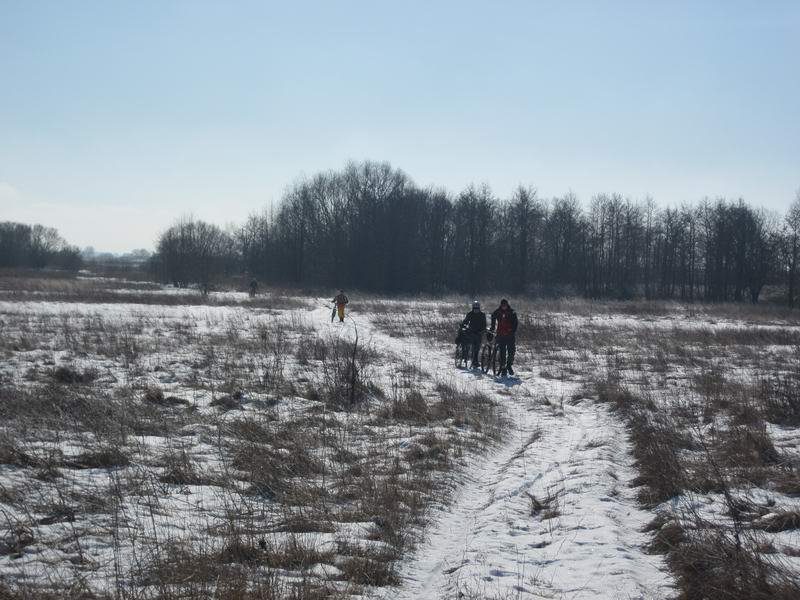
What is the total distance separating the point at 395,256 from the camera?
70.8 m

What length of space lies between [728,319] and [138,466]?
36.6 metres

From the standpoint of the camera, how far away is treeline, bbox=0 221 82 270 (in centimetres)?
10059

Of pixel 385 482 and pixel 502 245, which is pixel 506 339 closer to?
pixel 385 482

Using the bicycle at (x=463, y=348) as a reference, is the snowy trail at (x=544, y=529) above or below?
below

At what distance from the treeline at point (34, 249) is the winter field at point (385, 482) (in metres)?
101

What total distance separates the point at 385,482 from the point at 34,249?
115674 millimetres

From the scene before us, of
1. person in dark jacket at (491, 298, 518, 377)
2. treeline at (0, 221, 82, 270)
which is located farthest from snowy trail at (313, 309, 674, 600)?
treeline at (0, 221, 82, 270)

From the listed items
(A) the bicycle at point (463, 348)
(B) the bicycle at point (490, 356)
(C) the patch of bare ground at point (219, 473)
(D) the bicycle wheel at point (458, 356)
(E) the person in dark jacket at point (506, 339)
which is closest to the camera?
(C) the patch of bare ground at point (219, 473)

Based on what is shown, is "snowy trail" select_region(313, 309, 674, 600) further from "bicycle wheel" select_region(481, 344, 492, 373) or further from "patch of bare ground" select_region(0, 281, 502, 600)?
"bicycle wheel" select_region(481, 344, 492, 373)

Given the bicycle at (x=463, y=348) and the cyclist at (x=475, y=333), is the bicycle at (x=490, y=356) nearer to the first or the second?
the cyclist at (x=475, y=333)

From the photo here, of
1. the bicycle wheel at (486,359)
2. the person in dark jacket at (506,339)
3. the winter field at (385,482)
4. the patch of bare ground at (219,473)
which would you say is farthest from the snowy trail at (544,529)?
the bicycle wheel at (486,359)

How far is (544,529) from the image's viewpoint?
5.72 m

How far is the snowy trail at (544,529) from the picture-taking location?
4.49m

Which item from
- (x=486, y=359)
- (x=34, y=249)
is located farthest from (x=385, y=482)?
(x=34, y=249)
